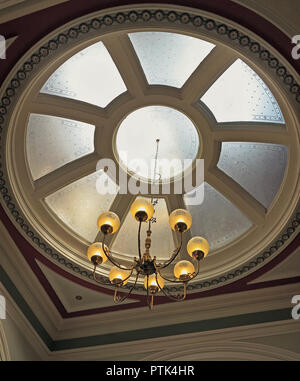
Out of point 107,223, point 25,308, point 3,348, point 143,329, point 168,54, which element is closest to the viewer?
point 107,223

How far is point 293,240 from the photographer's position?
6434mm

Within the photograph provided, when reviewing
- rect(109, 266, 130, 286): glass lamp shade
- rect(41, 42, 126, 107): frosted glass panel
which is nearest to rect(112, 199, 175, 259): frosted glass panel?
rect(109, 266, 130, 286): glass lamp shade

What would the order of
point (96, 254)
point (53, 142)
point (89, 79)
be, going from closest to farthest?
point (96, 254), point (89, 79), point (53, 142)

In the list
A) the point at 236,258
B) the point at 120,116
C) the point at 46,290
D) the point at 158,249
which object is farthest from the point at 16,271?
the point at 236,258

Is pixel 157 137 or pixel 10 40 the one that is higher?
pixel 157 137

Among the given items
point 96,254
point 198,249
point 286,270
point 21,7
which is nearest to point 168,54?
point 21,7

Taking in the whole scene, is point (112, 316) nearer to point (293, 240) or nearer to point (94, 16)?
point (293, 240)

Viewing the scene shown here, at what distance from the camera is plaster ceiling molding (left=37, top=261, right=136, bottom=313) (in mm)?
7254

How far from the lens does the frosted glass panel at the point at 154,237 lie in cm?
734

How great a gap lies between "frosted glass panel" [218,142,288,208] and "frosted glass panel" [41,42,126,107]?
1.77m

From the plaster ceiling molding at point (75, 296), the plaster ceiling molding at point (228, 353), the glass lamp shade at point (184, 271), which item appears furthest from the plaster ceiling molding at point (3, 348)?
the glass lamp shade at point (184, 271)

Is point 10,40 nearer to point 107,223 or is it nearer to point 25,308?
point 107,223

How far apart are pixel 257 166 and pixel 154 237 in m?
1.95

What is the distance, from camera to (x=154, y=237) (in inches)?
293
